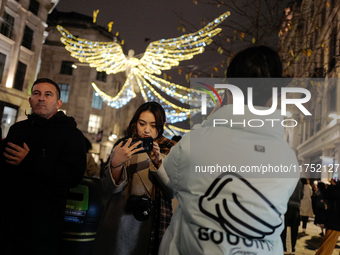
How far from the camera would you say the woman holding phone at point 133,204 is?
233cm

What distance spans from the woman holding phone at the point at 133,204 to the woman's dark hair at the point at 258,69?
1.06 meters

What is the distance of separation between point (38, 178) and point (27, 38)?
21.0 metres

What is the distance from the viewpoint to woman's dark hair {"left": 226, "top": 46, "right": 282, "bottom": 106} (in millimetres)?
1544

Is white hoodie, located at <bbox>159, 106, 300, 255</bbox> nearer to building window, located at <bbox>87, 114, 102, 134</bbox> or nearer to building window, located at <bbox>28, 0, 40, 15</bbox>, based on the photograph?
building window, located at <bbox>28, 0, 40, 15</bbox>

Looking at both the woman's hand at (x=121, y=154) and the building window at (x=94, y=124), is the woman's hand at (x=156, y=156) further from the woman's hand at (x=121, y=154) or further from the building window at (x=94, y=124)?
the building window at (x=94, y=124)

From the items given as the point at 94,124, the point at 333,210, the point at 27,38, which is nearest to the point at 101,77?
the point at 94,124

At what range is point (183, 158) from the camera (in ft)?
4.84

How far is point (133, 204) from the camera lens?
2.38 meters

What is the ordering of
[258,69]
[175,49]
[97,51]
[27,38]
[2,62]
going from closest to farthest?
[258,69]
[175,49]
[97,51]
[2,62]
[27,38]

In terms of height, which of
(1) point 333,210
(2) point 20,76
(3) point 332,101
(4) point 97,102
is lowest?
(1) point 333,210

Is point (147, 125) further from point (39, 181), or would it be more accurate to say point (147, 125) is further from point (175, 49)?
point (175, 49)

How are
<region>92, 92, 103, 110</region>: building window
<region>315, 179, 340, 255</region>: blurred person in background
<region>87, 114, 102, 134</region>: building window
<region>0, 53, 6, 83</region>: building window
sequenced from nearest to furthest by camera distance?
<region>315, 179, 340, 255</region>: blurred person in background < <region>0, 53, 6, 83</region>: building window < <region>87, 114, 102, 134</region>: building window < <region>92, 92, 103, 110</region>: building window

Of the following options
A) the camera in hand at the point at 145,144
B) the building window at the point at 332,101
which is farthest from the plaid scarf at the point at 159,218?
the building window at the point at 332,101

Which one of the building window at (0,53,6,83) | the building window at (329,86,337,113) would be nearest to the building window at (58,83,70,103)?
the building window at (0,53,6,83)
